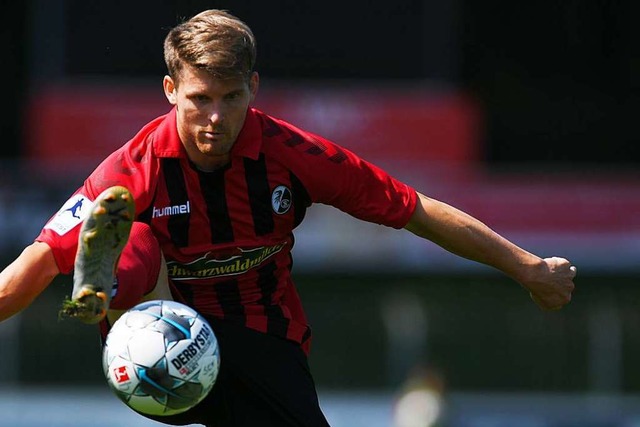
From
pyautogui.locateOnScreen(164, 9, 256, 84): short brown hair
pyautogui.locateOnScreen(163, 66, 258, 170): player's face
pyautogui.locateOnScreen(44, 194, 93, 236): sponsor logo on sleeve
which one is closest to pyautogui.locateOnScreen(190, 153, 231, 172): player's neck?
Result: pyautogui.locateOnScreen(163, 66, 258, 170): player's face

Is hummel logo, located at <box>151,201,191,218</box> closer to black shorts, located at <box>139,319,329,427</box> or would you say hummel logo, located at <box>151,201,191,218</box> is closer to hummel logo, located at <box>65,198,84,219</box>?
hummel logo, located at <box>65,198,84,219</box>

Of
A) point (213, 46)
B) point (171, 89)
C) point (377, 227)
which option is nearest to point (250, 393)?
point (171, 89)

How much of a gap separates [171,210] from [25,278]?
0.69 metres

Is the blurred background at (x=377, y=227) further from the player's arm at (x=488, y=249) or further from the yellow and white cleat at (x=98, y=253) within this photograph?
the yellow and white cleat at (x=98, y=253)

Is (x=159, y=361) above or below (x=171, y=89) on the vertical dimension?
below

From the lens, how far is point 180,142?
5809 millimetres

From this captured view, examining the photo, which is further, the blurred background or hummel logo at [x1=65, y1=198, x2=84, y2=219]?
the blurred background

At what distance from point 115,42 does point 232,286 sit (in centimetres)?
1134


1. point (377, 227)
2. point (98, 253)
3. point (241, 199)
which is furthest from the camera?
point (377, 227)

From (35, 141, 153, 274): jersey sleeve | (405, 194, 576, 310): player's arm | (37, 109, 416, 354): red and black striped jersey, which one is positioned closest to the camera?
(35, 141, 153, 274): jersey sleeve

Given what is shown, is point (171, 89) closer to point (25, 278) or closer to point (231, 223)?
point (231, 223)

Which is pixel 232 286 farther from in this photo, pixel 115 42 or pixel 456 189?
pixel 115 42

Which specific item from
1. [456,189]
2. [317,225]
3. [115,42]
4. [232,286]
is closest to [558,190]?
[456,189]

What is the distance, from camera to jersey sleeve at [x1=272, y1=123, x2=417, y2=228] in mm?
5895
